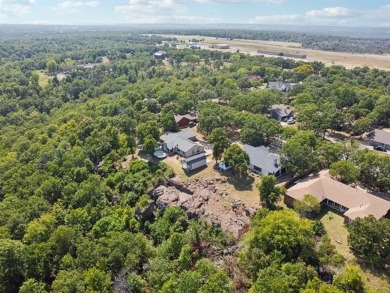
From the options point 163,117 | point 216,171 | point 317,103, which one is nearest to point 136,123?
point 163,117

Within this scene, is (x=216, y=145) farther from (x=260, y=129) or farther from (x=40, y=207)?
(x=40, y=207)

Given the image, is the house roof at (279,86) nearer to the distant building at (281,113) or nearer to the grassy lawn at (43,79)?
the distant building at (281,113)

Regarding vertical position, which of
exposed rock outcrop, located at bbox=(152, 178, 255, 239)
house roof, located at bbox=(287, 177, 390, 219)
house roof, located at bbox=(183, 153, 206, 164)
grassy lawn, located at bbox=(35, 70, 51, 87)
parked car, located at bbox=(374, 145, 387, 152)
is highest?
house roof, located at bbox=(287, 177, 390, 219)

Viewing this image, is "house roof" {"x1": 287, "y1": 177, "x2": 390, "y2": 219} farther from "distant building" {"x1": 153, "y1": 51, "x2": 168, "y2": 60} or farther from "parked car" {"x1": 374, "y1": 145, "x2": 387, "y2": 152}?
"distant building" {"x1": 153, "y1": 51, "x2": 168, "y2": 60}

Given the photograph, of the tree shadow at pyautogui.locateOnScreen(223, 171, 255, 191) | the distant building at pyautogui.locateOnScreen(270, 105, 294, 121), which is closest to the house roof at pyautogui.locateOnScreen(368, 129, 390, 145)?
the distant building at pyautogui.locateOnScreen(270, 105, 294, 121)

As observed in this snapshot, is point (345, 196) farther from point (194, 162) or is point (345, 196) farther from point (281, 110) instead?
point (281, 110)

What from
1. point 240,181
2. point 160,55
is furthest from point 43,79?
point 240,181
